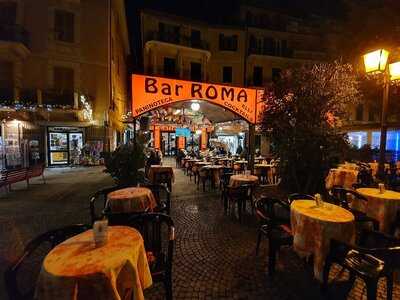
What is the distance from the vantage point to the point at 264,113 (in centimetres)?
633

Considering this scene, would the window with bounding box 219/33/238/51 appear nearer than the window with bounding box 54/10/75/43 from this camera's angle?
No

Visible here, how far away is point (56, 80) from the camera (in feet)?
47.5

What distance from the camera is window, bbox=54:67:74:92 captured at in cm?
1445

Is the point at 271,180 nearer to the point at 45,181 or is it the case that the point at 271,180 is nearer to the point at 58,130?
the point at 45,181

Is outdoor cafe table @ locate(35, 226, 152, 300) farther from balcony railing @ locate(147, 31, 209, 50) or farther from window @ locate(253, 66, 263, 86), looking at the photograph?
window @ locate(253, 66, 263, 86)

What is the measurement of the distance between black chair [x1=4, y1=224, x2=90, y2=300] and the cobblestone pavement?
1.26m

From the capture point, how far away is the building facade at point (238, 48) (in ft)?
68.3

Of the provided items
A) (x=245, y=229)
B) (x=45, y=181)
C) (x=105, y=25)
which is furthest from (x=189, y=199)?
(x=105, y=25)

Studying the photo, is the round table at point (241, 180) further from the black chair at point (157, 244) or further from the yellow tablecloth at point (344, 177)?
the black chair at point (157, 244)

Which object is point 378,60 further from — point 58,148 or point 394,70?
point 58,148

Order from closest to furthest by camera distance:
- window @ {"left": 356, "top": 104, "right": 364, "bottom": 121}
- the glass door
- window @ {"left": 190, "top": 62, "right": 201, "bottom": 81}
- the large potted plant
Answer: the large potted plant < the glass door < window @ {"left": 190, "top": 62, "right": 201, "bottom": 81} < window @ {"left": 356, "top": 104, "right": 364, "bottom": 121}

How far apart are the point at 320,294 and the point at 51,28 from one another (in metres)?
18.0

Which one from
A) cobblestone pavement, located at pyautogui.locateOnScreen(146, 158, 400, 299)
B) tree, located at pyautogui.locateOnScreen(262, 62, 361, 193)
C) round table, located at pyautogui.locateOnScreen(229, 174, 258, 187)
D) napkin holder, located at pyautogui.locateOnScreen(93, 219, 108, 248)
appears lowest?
cobblestone pavement, located at pyautogui.locateOnScreen(146, 158, 400, 299)

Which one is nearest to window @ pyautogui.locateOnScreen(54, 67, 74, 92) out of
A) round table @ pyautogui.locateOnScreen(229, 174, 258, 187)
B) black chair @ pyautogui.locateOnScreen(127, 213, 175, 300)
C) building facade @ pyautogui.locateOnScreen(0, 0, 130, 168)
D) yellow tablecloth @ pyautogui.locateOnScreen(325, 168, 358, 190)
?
building facade @ pyautogui.locateOnScreen(0, 0, 130, 168)
